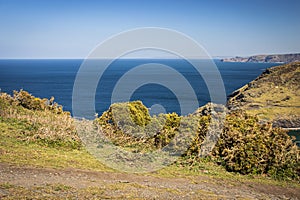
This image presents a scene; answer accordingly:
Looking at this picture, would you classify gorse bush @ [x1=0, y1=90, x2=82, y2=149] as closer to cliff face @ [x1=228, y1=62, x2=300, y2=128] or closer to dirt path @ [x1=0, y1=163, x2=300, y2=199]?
dirt path @ [x1=0, y1=163, x2=300, y2=199]

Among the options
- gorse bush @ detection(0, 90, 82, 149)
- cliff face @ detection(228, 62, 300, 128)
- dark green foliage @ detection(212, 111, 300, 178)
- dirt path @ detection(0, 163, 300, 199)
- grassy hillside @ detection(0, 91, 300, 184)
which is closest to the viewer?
dirt path @ detection(0, 163, 300, 199)

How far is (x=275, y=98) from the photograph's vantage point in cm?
7850

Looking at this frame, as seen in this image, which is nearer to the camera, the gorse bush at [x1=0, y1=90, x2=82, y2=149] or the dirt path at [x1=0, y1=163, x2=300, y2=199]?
the dirt path at [x1=0, y1=163, x2=300, y2=199]

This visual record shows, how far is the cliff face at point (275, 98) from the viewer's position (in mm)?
66981

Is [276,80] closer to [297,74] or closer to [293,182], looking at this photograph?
[297,74]

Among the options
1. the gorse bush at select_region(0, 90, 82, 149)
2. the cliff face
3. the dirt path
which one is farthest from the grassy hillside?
the cliff face

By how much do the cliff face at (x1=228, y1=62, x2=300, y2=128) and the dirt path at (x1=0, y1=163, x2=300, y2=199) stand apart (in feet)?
183

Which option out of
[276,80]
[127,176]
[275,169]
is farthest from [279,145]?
[276,80]

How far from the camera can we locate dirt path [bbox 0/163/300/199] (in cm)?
883

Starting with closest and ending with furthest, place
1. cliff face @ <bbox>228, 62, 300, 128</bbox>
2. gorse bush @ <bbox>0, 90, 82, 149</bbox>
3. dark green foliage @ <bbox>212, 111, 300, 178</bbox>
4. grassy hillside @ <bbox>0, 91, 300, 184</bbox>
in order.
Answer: grassy hillside @ <bbox>0, 91, 300, 184</bbox> → dark green foliage @ <bbox>212, 111, 300, 178</bbox> → gorse bush @ <bbox>0, 90, 82, 149</bbox> → cliff face @ <bbox>228, 62, 300, 128</bbox>

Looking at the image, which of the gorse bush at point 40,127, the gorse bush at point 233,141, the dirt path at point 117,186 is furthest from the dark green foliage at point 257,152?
the gorse bush at point 40,127

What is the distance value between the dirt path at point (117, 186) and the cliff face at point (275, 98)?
183 feet

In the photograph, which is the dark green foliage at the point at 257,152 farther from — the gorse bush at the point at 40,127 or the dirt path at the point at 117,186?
the gorse bush at the point at 40,127

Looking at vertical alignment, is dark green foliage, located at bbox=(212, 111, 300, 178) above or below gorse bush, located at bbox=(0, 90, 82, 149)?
below
